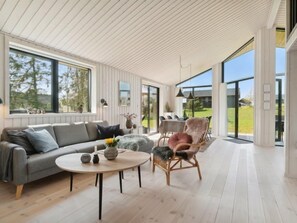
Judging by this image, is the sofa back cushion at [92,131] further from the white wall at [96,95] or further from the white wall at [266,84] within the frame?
the white wall at [266,84]

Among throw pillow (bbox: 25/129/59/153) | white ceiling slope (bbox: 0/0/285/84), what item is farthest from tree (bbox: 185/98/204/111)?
throw pillow (bbox: 25/129/59/153)

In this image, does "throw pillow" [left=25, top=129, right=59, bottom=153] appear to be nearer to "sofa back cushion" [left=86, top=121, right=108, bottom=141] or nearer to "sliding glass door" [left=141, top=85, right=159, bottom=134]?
"sofa back cushion" [left=86, top=121, right=108, bottom=141]

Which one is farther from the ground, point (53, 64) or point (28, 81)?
point (53, 64)

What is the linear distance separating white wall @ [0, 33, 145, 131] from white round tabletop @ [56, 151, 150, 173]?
1690 millimetres

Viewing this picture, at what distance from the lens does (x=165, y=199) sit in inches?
98.5

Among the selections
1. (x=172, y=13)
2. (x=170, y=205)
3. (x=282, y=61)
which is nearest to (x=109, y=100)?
(x=172, y=13)

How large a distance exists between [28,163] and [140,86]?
5264 mm

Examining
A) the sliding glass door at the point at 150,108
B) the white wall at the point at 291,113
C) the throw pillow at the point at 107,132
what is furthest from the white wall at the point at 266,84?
the throw pillow at the point at 107,132

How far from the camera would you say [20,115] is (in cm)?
354

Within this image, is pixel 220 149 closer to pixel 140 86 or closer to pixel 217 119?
pixel 217 119

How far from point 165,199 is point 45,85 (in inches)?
135

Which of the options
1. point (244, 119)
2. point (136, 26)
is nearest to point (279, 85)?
point (244, 119)

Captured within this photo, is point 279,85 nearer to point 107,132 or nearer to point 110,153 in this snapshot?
point 107,132

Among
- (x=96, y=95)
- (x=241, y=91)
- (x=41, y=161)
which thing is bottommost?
(x=41, y=161)
